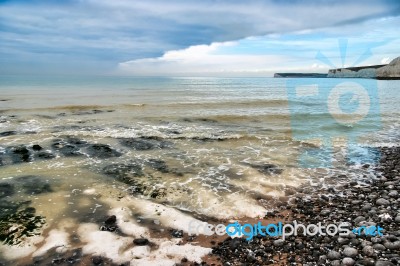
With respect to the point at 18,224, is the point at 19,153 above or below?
above

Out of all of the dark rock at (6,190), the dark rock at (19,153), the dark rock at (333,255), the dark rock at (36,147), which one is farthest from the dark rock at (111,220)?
the dark rock at (36,147)

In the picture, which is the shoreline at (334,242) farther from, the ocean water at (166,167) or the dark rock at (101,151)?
the dark rock at (101,151)

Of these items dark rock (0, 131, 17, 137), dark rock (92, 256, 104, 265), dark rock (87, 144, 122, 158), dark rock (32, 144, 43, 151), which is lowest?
dark rock (92, 256, 104, 265)

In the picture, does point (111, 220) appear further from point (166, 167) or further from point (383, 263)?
point (383, 263)

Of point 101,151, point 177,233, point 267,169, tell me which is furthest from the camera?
point 101,151

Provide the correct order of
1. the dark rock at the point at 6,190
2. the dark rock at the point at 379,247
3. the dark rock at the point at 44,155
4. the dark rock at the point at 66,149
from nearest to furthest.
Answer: the dark rock at the point at 379,247 < the dark rock at the point at 6,190 < the dark rock at the point at 44,155 < the dark rock at the point at 66,149

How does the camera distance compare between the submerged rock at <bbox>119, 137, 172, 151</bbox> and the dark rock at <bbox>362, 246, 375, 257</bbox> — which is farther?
the submerged rock at <bbox>119, 137, 172, 151</bbox>

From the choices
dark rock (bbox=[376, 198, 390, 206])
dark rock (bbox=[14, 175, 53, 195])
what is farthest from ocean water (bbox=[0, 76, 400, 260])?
dark rock (bbox=[376, 198, 390, 206])

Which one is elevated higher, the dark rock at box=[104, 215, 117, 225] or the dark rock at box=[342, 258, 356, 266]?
the dark rock at box=[342, 258, 356, 266]

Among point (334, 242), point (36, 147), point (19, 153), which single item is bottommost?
point (334, 242)

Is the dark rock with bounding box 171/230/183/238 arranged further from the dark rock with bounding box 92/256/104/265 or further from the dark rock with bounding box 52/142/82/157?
the dark rock with bounding box 52/142/82/157

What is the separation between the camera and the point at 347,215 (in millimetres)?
7879

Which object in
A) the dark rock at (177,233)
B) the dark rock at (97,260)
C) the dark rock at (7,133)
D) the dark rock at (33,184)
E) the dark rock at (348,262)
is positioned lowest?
the dark rock at (177,233)

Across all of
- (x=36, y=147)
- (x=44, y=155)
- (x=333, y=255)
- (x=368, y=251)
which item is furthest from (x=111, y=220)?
(x=36, y=147)
